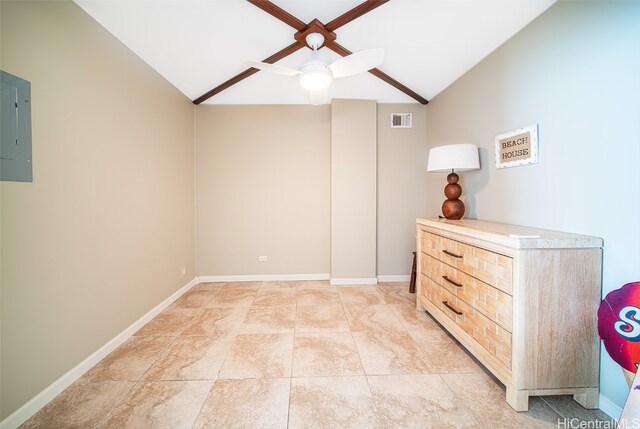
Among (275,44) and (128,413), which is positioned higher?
(275,44)

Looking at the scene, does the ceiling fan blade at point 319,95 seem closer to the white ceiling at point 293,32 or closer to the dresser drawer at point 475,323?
the white ceiling at point 293,32

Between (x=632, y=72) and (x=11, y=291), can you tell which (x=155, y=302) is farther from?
(x=632, y=72)

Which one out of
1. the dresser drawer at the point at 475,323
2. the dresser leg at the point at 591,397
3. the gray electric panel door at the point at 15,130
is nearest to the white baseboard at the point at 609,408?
the dresser leg at the point at 591,397

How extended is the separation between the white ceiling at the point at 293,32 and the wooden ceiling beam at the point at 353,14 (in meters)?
0.05

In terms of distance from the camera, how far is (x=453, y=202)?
7.92 feet

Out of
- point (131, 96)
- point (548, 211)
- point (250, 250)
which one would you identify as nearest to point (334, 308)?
point (250, 250)

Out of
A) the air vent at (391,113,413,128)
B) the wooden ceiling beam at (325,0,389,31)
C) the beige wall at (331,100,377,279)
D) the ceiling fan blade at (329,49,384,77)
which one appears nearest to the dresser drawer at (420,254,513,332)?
the beige wall at (331,100,377,279)

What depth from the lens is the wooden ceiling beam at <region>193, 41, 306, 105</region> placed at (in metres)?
2.50

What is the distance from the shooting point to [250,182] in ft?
12.0

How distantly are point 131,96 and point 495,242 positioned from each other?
3273mm

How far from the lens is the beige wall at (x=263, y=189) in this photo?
3631 millimetres

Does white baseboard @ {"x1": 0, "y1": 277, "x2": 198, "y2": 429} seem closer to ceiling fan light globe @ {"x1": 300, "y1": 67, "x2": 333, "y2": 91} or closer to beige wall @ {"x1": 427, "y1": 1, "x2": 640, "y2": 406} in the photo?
ceiling fan light globe @ {"x1": 300, "y1": 67, "x2": 333, "y2": 91}

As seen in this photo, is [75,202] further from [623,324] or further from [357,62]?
[623,324]

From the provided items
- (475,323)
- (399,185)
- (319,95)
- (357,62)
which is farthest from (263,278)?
(357,62)
